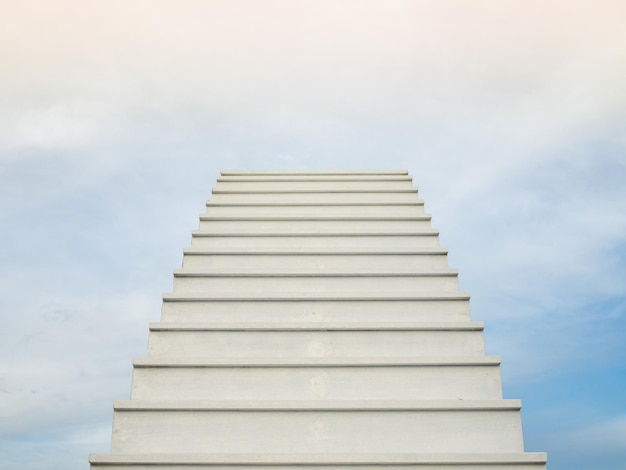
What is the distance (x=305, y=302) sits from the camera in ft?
19.9

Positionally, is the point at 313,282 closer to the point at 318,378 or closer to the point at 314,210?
the point at 318,378

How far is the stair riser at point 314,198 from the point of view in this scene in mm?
7719

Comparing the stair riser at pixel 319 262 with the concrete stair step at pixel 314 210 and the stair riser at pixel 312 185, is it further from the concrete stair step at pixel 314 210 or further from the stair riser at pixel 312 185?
the stair riser at pixel 312 185

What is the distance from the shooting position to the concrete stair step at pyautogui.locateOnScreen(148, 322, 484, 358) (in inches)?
221

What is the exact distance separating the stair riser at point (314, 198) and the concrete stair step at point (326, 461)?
3.44 m

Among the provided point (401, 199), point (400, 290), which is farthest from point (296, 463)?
point (401, 199)

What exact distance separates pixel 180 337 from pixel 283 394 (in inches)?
38.9

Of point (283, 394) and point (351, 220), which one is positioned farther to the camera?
point (351, 220)

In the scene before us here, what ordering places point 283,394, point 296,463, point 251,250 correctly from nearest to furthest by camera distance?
point 296,463, point 283,394, point 251,250

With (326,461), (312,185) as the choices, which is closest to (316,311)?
(326,461)

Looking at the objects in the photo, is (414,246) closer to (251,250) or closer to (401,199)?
(401,199)

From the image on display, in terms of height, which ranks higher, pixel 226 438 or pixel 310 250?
pixel 310 250

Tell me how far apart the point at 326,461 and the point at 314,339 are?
1188 mm

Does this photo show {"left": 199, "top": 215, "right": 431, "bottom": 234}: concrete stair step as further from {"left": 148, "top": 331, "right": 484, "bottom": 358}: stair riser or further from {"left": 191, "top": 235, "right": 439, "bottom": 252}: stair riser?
{"left": 148, "top": 331, "right": 484, "bottom": 358}: stair riser
